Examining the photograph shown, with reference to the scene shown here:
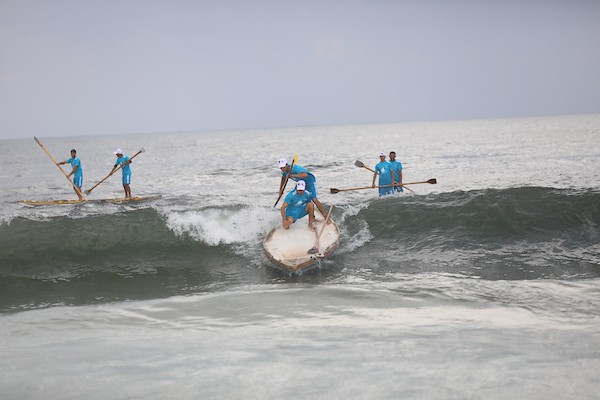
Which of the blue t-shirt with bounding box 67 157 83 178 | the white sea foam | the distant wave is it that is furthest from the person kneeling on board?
the blue t-shirt with bounding box 67 157 83 178

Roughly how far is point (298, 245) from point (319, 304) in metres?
3.44

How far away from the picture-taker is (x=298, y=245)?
1244 centimetres

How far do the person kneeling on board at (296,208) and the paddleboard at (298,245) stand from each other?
223mm

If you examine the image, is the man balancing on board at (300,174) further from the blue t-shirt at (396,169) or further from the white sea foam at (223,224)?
the blue t-shirt at (396,169)

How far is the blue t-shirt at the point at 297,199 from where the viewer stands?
1308 cm

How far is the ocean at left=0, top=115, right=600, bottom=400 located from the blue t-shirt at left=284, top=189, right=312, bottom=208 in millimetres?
1456

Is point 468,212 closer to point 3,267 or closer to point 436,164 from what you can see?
point 3,267

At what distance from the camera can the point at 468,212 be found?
16516 mm

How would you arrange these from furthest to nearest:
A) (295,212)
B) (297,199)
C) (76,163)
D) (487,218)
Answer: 1. (76,163)
2. (487,218)
3. (295,212)
4. (297,199)

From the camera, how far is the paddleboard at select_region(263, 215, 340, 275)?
1165cm

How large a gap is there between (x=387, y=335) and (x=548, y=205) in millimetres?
11017

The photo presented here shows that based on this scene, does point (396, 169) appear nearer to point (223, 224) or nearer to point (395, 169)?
point (395, 169)

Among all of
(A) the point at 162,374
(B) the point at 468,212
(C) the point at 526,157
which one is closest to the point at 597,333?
(A) the point at 162,374

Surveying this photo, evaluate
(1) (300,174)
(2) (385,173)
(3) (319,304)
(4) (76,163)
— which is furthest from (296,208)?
(4) (76,163)
